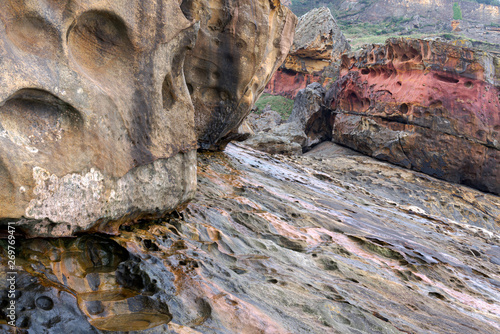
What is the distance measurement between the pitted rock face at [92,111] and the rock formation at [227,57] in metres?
2.03

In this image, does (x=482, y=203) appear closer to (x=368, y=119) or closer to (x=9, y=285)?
(x=368, y=119)

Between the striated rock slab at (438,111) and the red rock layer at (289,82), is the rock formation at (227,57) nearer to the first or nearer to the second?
the striated rock slab at (438,111)

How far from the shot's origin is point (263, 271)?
3316 mm

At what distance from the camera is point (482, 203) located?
11.4 metres

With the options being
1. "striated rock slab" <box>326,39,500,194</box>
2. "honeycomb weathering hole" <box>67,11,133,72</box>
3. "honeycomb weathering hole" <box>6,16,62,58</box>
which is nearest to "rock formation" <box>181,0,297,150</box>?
"honeycomb weathering hole" <box>67,11,133,72</box>

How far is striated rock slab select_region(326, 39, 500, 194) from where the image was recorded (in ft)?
39.6

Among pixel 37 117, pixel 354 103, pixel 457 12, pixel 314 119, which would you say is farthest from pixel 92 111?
pixel 457 12

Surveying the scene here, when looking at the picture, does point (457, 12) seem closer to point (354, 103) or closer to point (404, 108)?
point (354, 103)

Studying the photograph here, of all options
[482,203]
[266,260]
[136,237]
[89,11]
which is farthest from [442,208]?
[89,11]

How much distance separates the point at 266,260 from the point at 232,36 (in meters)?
3.88

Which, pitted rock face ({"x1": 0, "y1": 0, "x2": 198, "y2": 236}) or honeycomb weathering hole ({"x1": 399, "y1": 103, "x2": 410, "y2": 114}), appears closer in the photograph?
pitted rock face ({"x1": 0, "y1": 0, "x2": 198, "y2": 236})

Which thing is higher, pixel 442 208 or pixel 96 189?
pixel 96 189

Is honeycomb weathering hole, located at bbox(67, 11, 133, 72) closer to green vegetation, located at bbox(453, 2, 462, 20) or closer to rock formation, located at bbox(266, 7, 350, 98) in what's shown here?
rock formation, located at bbox(266, 7, 350, 98)

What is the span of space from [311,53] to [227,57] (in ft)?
65.1
